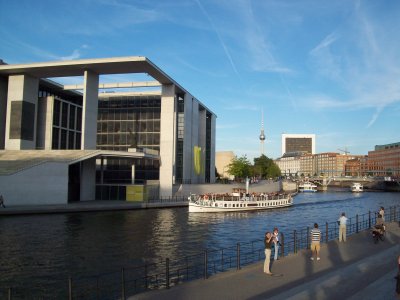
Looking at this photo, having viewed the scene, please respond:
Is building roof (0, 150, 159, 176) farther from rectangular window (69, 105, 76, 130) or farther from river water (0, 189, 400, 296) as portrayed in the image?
rectangular window (69, 105, 76, 130)

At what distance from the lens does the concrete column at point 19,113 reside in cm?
7106

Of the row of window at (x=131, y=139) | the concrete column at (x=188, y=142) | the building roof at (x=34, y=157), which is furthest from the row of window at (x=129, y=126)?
the building roof at (x=34, y=157)

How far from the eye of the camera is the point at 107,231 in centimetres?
3966

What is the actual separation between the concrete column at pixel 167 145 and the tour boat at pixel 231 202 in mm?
7496

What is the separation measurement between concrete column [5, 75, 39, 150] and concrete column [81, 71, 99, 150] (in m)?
11.5

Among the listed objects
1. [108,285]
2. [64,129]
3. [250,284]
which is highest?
[64,129]

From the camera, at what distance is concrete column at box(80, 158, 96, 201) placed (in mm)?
68125

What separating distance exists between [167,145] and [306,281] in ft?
205

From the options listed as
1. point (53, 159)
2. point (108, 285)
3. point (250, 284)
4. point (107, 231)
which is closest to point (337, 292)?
point (250, 284)

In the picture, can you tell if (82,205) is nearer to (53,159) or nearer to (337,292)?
(53,159)

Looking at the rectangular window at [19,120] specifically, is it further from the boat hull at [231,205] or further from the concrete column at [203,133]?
the concrete column at [203,133]

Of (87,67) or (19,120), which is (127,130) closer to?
(19,120)

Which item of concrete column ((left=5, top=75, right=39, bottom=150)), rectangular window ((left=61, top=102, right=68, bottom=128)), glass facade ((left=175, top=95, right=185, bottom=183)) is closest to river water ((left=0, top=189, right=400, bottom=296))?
concrete column ((left=5, top=75, right=39, bottom=150))

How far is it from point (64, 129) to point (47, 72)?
647 inches
